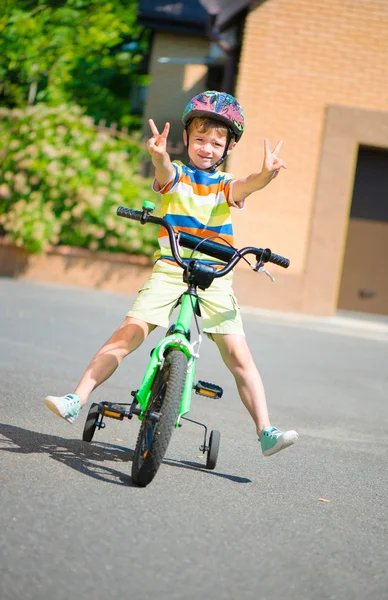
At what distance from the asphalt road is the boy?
0.43m

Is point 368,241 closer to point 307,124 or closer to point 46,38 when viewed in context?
point 307,124

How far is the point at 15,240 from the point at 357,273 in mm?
5306

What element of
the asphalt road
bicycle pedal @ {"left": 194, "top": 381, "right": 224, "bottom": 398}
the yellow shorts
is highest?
the yellow shorts

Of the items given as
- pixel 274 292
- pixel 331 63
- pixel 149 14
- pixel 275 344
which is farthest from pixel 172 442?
→ pixel 149 14

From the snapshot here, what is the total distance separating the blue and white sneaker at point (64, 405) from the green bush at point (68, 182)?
1026cm

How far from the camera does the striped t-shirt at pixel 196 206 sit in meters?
5.15

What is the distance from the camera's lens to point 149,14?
20984mm

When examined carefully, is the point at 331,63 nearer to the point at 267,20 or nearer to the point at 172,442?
the point at 267,20

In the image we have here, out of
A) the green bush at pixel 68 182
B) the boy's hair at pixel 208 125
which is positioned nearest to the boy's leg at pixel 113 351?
the boy's hair at pixel 208 125

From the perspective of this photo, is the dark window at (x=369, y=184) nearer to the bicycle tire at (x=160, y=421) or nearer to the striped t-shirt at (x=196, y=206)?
the striped t-shirt at (x=196, y=206)

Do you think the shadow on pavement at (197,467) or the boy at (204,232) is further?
the shadow on pavement at (197,467)

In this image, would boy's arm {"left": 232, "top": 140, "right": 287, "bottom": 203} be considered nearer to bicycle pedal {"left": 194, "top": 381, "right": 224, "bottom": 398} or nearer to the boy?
the boy

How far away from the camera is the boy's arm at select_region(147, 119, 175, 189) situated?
486 centimetres

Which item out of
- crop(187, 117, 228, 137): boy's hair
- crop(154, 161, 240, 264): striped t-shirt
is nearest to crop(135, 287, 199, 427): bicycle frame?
crop(154, 161, 240, 264): striped t-shirt
